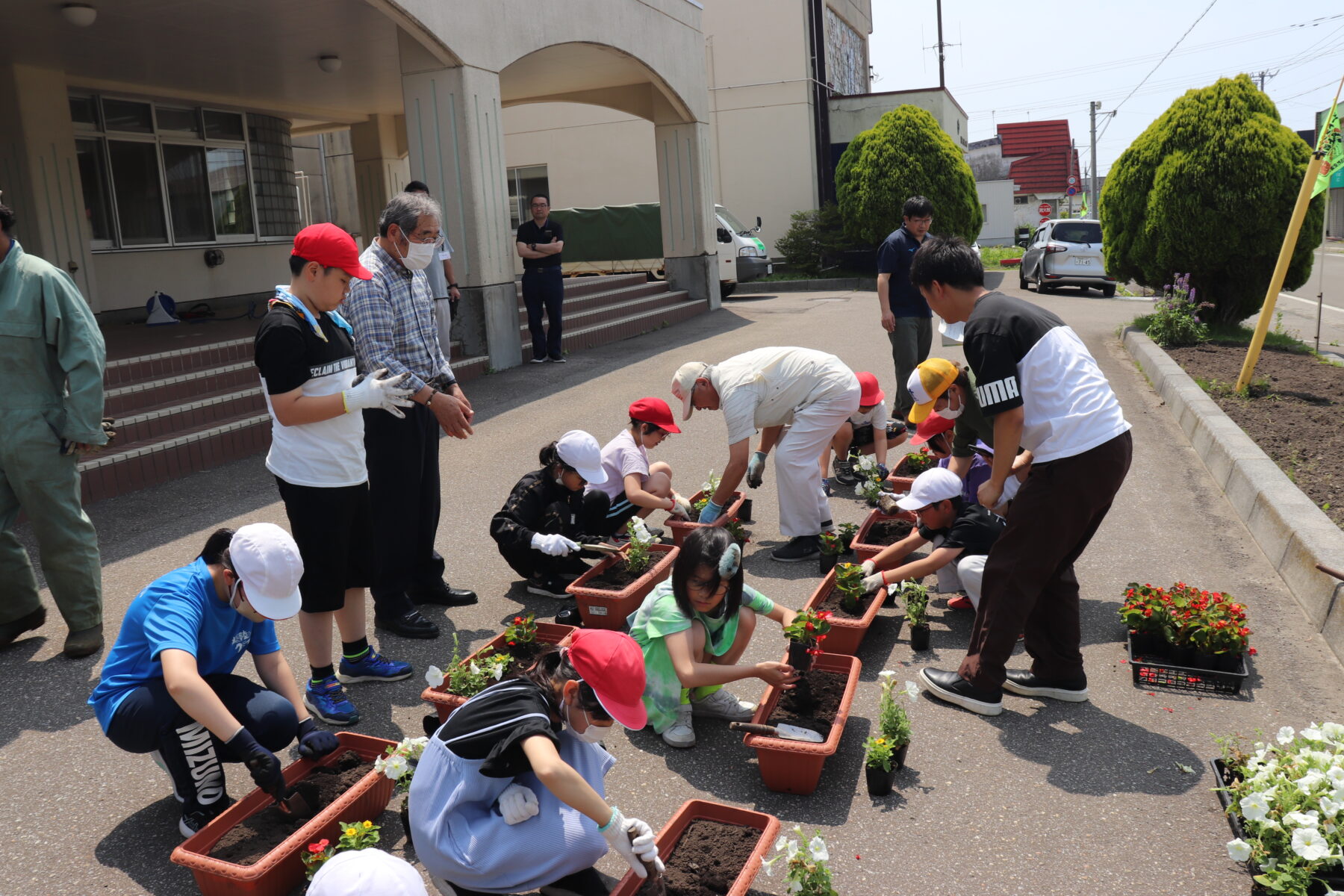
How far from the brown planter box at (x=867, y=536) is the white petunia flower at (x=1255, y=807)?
2.56m

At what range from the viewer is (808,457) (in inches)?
224

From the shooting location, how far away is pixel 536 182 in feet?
90.4

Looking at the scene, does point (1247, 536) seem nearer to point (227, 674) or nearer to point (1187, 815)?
point (1187, 815)

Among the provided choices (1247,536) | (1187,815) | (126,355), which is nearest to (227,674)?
(1187,815)

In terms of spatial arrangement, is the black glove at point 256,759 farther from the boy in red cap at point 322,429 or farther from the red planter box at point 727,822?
the red planter box at point 727,822

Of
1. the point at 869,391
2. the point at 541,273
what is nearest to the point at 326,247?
the point at 869,391

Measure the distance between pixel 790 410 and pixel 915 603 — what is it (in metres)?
1.60

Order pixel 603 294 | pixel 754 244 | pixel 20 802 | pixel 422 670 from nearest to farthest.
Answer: pixel 20 802 < pixel 422 670 < pixel 603 294 < pixel 754 244

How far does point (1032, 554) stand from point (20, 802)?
3.81 m

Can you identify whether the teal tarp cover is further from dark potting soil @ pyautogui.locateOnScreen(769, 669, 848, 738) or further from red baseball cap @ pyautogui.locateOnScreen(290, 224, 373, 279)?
dark potting soil @ pyautogui.locateOnScreen(769, 669, 848, 738)

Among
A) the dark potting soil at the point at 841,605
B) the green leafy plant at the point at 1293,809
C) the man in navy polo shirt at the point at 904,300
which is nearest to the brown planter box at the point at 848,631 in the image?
the dark potting soil at the point at 841,605

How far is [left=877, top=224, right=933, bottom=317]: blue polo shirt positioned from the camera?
26.8 ft

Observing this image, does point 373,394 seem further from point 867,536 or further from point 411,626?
point 867,536

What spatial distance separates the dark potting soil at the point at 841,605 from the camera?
4598mm
